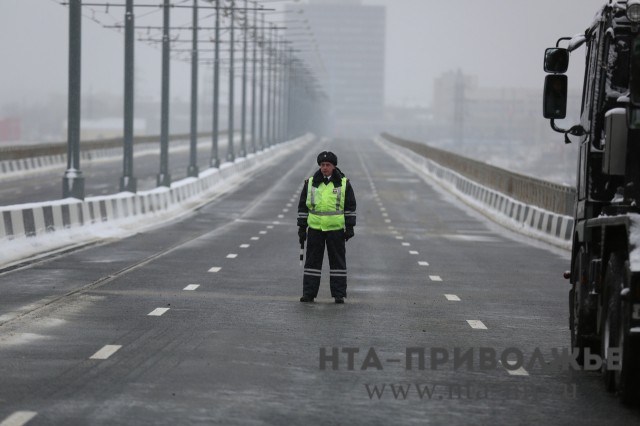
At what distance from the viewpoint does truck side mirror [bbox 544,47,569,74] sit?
1216 cm

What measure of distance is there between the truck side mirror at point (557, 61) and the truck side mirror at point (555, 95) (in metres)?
0.07

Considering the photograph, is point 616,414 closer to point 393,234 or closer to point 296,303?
point 296,303

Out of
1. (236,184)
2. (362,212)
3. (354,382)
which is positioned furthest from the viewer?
(236,184)

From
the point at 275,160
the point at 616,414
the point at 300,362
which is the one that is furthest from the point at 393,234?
the point at 275,160

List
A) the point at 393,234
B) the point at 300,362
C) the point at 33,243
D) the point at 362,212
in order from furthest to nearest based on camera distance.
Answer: the point at 362,212, the point at 393,234, the point at 33,243, the point at 300,362

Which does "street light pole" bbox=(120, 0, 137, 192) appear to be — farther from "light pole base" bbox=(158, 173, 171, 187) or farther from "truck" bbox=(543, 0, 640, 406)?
"truck" bbox=(543, 0, 640, 406)

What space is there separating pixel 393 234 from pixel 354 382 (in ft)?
78.1

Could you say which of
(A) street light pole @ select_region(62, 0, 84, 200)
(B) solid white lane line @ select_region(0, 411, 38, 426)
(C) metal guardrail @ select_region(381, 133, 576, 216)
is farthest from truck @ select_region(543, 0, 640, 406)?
(C) metal guardrail @ select_region(381, 133, 576, 216)

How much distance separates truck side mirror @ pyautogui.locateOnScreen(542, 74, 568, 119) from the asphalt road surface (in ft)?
7.17

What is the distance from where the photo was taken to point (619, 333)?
31.9ft

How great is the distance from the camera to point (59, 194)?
2085 inches

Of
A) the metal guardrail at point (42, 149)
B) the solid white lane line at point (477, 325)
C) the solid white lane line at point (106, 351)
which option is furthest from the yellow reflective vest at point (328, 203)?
the metal guardrail at point (42, 149)

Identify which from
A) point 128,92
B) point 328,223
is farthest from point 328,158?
point 128,92

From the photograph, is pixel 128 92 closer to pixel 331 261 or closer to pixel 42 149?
pixel 331 261
